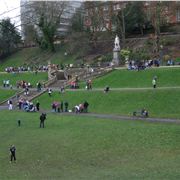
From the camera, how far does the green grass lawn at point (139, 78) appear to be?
52156mm

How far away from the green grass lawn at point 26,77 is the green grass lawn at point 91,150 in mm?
25407

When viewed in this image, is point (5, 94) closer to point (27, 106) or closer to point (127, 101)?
point (27, 106)

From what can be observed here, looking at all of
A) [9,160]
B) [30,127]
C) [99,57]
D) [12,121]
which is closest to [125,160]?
[9,160]

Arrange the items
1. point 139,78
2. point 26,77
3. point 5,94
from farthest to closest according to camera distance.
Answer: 1. point 26,77
2. point 5,94
3. point 139,78

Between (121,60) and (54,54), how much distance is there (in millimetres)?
20268

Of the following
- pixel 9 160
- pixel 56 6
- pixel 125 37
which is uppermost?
pixel 56 6

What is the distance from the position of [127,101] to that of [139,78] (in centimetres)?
957

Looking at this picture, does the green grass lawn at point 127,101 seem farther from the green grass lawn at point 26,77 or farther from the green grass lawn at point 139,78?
the green grass lawn at point 26,77

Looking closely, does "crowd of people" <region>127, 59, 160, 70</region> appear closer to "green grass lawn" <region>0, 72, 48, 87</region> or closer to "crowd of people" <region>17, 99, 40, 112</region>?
"green grass lawn" <region>0, 72, 48, 87</region>

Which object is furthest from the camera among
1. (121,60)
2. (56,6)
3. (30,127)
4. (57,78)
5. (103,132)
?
(56,6)

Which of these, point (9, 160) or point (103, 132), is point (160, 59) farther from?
point (9, 160)

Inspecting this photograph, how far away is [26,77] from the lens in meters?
68.4

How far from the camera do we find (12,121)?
136ft

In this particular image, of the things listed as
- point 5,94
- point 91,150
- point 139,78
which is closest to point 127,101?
point 139,78
